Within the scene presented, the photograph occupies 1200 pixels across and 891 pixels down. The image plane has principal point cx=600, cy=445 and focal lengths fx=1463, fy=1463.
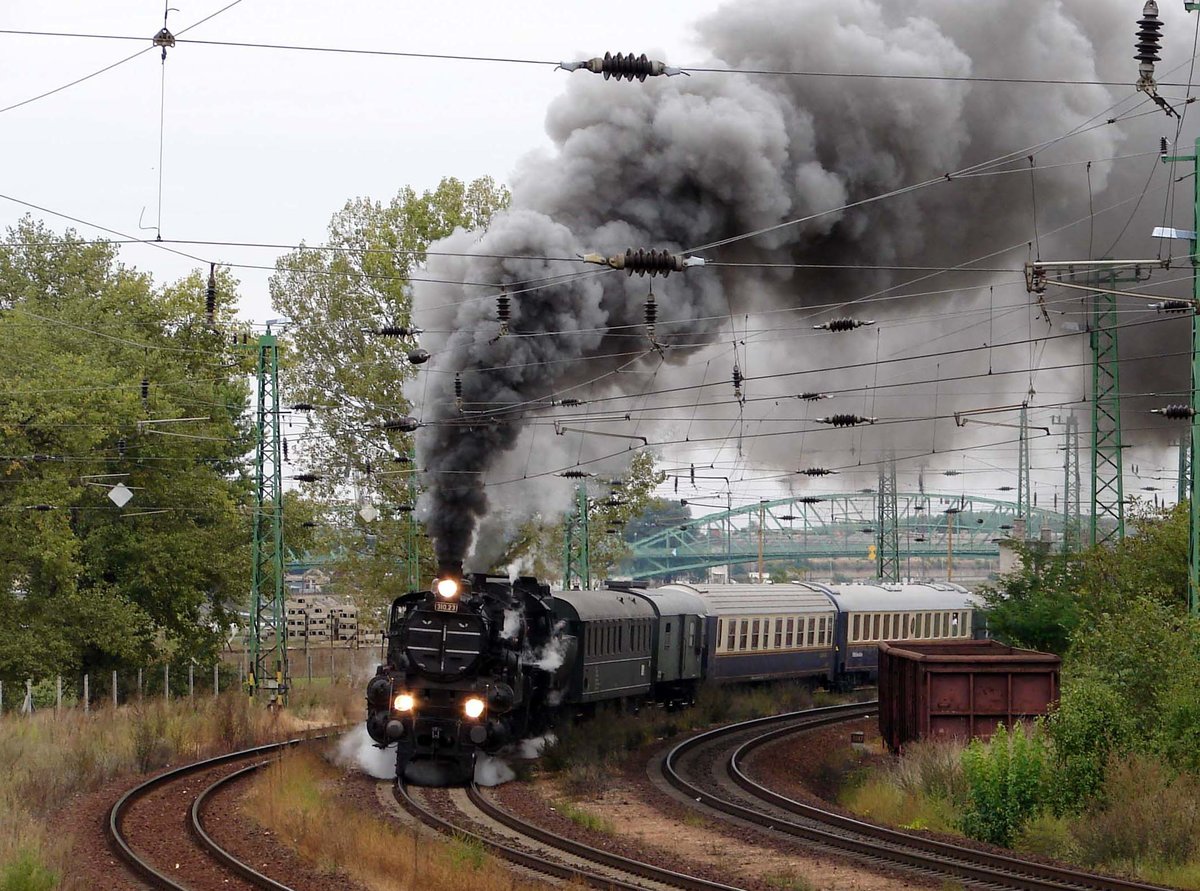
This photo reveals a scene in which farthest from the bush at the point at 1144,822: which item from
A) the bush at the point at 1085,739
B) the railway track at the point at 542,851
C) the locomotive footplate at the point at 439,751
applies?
the locomotive footplate at the point at 439,751

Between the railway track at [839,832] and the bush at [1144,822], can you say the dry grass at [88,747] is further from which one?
the bush at [1144,822]

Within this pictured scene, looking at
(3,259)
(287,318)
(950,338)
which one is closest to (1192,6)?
(950,338)

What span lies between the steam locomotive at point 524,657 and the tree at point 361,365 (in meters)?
10.7

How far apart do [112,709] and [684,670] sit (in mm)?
10768

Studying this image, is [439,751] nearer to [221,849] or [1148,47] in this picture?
[221,849]

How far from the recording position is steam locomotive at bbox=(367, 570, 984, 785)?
716 inches

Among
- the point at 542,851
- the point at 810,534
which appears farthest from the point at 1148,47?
the point at 810,534

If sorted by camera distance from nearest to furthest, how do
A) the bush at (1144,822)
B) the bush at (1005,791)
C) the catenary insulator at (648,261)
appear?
the bush at (1144,822), the catenary insulator at (648,261), the bush at (1005,791)

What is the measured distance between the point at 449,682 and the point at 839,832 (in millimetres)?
5168

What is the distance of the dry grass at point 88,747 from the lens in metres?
13.7

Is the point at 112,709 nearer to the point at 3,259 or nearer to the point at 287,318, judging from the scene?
the point at 287,318

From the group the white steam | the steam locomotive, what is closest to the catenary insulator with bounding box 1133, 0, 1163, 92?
the steam locomotive

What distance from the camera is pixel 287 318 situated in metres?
39.4

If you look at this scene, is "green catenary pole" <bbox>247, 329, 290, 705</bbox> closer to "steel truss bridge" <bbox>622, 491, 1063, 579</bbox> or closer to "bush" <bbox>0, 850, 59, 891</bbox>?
"bush" <bbox>0, 850, 59, 891</bbox>
